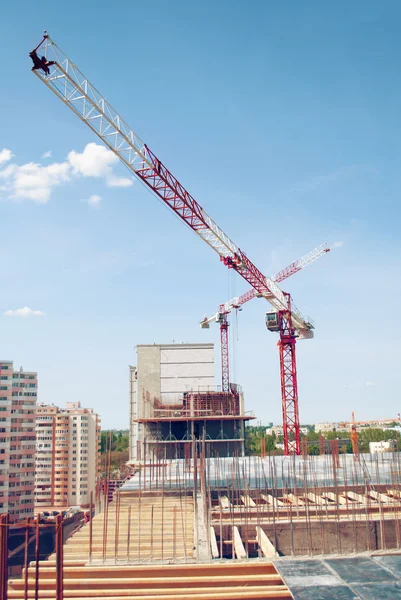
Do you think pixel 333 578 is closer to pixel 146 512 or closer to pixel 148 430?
pixel 146 512

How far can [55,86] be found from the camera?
31422 mm

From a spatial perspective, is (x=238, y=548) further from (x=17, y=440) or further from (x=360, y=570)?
(x=17, y=440)

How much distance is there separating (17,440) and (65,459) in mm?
17710

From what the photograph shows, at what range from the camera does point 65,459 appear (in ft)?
241

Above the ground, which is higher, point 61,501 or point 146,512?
point 146,512

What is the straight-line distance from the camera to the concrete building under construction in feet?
183

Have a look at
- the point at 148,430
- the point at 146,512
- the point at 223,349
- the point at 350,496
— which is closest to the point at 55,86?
the point at 146,512

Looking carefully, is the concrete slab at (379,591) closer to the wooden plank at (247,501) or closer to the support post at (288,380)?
the wooden plank at (247,501)

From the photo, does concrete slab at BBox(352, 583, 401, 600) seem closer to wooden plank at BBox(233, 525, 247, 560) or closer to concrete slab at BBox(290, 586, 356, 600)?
concrete slab at BBox(290, 586, 356, 600)

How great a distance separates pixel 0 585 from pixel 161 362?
188 feet

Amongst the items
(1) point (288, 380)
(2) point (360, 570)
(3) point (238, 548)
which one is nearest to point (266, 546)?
(3) point (238, 548)

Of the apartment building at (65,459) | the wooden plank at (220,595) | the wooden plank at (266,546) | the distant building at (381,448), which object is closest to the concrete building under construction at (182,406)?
the apartment building at (65,459)

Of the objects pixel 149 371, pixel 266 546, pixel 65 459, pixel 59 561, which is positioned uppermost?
pixel 149 371

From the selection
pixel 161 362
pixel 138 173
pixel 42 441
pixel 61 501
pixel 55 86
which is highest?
pixel 55 86
